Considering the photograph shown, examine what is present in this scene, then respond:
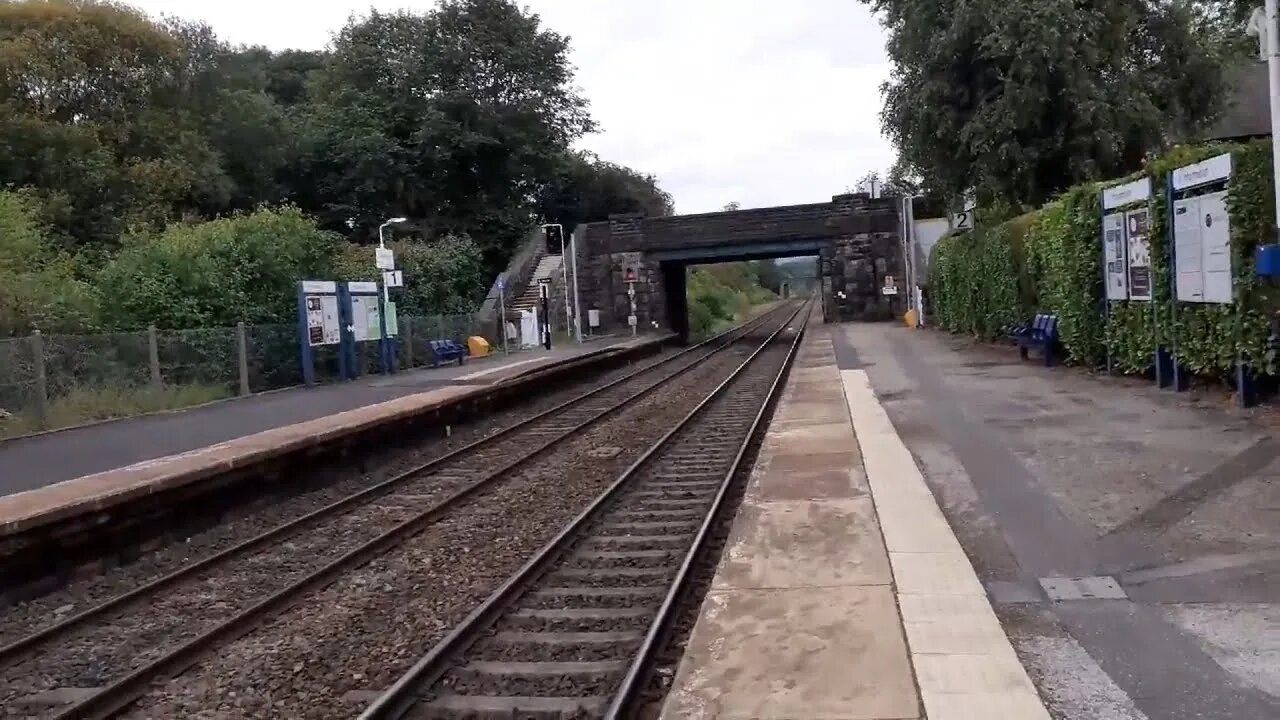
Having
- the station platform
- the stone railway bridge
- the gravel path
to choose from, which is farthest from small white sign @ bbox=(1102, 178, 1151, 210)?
the stone railway bridge

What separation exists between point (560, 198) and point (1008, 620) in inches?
2216

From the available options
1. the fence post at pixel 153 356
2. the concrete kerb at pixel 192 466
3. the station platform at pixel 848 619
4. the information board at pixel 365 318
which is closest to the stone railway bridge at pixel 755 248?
the information board at pixel 365 318

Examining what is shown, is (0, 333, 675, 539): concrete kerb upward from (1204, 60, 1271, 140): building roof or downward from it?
downward

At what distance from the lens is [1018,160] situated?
90.2ft

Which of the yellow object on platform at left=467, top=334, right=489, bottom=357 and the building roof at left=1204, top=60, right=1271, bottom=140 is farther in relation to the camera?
the building roof at left=1204, top=60, right=1271, bottom=140

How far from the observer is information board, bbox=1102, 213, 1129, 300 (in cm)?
1500

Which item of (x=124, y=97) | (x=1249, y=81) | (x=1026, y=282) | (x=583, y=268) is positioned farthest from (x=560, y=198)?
(x=1026, y=282)

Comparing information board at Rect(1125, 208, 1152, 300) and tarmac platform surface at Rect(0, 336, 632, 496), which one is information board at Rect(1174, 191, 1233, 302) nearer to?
information board at Rect(1125, 208, 1152, 300)

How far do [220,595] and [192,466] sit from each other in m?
3.12

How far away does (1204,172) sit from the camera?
12.0m

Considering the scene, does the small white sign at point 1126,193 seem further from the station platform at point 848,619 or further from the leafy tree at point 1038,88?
the leafy tree at point 1038,88

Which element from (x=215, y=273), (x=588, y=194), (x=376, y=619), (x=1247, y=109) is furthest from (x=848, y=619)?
(x=588, y=194)

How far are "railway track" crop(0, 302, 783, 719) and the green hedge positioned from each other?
779cm

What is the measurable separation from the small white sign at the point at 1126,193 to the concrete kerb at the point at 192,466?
9.87 metres
